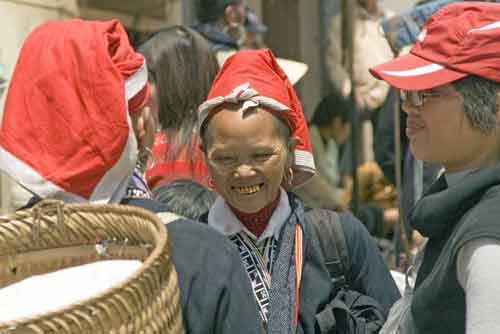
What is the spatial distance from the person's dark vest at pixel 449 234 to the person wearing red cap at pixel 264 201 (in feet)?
2.12

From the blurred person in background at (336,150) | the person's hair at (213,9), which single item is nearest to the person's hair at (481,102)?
the person's hair at (213,9)

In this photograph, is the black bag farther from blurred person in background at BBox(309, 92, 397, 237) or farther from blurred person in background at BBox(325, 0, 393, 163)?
blurred person in background at BBox(325, 0, 393, 163)

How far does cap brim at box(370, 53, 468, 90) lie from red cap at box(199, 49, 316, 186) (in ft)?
1.68

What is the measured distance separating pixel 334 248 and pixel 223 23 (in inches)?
107

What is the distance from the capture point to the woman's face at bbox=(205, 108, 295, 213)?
2898mm

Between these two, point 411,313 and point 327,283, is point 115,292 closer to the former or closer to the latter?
point 411,313

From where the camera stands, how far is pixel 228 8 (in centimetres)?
536

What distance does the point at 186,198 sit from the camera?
3217 mm

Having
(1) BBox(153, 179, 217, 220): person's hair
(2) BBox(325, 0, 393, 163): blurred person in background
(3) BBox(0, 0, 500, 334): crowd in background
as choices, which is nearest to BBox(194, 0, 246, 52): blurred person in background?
(3) BBox(0, 0, 500, 334): crowd in background

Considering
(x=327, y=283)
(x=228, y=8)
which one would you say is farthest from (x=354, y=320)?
(x=228, y=8)

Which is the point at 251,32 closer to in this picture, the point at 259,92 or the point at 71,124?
the point at 259,92

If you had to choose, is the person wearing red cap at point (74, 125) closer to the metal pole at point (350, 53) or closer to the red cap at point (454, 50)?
the red cap at point (454, 50)

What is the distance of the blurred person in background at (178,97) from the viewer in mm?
3658

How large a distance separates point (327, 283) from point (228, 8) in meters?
2.84
